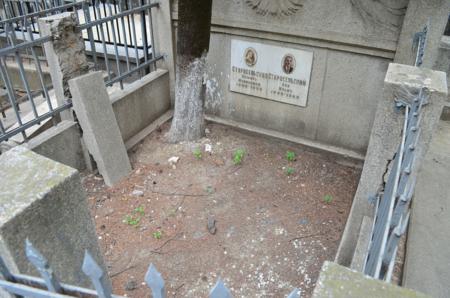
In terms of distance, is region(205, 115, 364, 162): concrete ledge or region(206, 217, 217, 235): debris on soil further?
region(205, 115, 364, 162): concrete ledge

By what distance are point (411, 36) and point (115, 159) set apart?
365cm

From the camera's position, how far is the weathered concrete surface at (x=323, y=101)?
4.33m

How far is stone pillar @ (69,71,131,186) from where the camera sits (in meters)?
3.99

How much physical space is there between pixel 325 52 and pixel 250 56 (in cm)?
101

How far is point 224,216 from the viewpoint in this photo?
3.83 metres

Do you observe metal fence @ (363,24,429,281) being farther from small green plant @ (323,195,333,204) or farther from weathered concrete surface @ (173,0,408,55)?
weathered concrete surface @ (173,0,408,55)

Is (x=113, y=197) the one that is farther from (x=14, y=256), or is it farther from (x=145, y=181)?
(x=14, y=256)

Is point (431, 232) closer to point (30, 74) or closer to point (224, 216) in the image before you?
point (224, 216)

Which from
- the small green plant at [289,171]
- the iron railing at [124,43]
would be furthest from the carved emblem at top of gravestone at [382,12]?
the iron railing at [124,43]

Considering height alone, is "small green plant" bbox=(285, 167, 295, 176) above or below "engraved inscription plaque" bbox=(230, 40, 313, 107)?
below

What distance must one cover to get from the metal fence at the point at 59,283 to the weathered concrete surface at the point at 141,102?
11.3 ft

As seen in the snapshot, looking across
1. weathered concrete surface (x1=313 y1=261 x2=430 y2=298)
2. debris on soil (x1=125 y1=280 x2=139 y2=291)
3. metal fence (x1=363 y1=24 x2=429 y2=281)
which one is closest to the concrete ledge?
metal fence (x1=363 y1=24 x2=429 y2=281)

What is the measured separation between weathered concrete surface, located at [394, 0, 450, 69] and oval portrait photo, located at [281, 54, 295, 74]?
4.06 ft

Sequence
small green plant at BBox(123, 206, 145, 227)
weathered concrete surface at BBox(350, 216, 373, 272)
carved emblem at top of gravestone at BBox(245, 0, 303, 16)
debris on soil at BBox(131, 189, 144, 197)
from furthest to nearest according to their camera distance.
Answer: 1. carved emblem at top of gravestone at BBox(245, 0, 303, 16)
2. debris on soil at BBox(131, 189, 144, 197)
3. small green plant at BBox(123, 206, 145, 227)
4. weathered concrete surface at BBox(350, 216, 373, 272)
